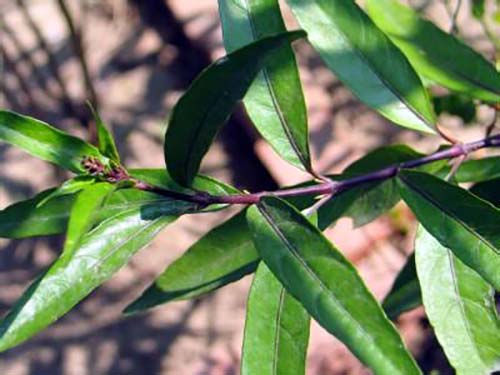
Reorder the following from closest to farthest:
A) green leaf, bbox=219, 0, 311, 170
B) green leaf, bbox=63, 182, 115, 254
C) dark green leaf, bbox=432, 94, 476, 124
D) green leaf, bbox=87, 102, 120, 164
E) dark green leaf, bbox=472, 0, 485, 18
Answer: green leaf, bbox=63, 182, 115, 254 → green leaf, bbox=87, 102, 120, 164 → green leaf, bbox=219, 0, 311, 170 → dark green leaf, bbox=472, 0, 485, 18 → dark green leaf, bbox=432, 94, 476, 124

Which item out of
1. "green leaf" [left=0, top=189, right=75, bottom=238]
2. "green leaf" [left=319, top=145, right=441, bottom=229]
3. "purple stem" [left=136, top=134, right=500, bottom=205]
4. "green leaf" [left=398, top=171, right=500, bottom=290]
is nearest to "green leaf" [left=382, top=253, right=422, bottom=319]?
"green leaf" [left=319, top=145, right=441, bottom=229]

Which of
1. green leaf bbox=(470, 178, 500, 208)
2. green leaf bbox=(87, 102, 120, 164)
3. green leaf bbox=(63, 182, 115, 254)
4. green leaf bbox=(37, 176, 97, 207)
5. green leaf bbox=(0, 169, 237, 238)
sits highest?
green leaf bbox=(87, 102, 120, 164)

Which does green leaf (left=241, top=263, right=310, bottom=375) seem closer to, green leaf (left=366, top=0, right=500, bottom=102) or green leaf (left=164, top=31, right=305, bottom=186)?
green leaf (left=164, top=31, right=305, bottom=186)

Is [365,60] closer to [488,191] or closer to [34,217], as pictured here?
[488,191]

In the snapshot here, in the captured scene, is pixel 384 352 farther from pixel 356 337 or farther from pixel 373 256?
pixel 373 256

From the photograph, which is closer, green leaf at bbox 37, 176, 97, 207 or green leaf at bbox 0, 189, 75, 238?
green leaf at bbox 37, 176, 97, 207

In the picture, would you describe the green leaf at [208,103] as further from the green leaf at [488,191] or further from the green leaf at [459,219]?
the green leaf at [488,191]
